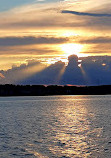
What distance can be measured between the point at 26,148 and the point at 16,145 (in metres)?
2.99

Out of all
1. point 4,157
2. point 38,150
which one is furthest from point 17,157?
point 38,150

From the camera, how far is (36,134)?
6331cm

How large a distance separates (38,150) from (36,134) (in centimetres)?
1602

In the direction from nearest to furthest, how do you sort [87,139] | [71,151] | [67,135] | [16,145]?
[71,151]
[16,145]
[87,139]
[67,135]

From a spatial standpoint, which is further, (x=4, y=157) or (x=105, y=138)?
(x=105, y=138)

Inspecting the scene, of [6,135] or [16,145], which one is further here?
[6,135]

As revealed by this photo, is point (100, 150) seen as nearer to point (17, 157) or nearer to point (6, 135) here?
point (17, 157)

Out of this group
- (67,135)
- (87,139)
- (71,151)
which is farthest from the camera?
(67,135)

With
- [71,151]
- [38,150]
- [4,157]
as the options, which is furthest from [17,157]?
[71,151]

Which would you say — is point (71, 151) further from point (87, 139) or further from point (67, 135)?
point (67, 135)

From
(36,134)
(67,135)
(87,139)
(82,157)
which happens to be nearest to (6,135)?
(36,134)

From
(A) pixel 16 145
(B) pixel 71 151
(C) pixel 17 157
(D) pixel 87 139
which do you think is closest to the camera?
(C) pixel 17 157

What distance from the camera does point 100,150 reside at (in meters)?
47.2

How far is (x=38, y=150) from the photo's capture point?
47344mm
